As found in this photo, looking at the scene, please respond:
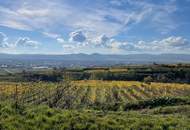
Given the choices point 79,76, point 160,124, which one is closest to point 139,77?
point 79,76

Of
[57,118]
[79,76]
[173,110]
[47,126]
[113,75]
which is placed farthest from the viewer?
[79,76]

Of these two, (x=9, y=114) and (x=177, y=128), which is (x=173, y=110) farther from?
(x=9, y=114)

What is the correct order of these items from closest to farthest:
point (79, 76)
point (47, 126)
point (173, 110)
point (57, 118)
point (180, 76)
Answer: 1. point (47, 126)
2. point (57, 118)
3. point (173, 110)
4. point (180, 76)
5. point (79, 76)

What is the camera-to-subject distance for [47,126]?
17578 mm

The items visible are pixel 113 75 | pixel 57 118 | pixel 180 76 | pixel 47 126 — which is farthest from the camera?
pixel 113 75

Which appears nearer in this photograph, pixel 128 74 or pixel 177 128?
pixel 177 128

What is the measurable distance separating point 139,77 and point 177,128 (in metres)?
154

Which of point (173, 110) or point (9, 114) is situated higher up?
point (9, 114)

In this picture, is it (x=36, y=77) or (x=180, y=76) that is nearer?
(x=180, y=76)

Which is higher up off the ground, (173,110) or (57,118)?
(57,118)

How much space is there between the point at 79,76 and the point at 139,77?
34.6 m

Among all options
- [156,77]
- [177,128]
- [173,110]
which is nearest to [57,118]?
[177,128]

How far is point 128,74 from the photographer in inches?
6909

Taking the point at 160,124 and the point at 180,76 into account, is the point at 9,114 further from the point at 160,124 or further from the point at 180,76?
the point at 180,76
